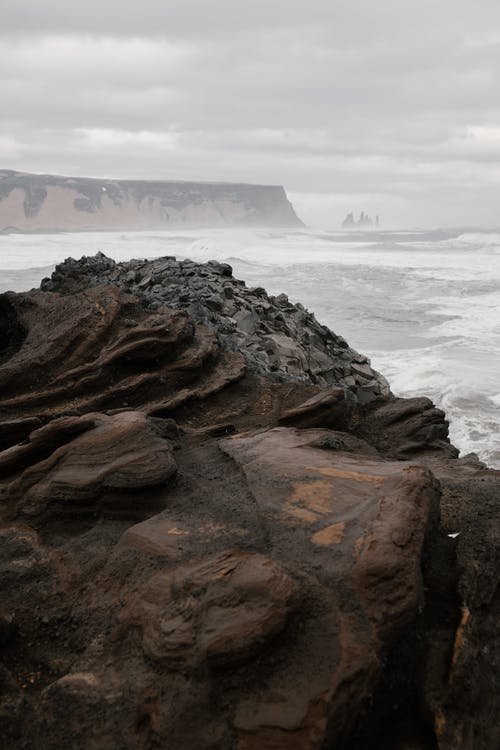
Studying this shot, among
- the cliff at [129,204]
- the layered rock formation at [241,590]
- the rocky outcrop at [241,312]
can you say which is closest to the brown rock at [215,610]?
the layered rock formation at [241,590]

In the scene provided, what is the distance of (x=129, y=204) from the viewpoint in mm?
107438

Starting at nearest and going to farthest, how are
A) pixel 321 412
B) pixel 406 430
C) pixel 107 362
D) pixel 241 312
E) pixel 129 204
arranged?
1. pixel 321 412
2. pixel 406 430
3. pixel 107 362
4. pixel 241 312
5. pixel 129 204

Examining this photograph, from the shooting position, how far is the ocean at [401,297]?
1634cm

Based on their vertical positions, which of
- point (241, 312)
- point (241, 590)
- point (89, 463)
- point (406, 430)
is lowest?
point (406, 430)

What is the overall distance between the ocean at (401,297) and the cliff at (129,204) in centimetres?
3163

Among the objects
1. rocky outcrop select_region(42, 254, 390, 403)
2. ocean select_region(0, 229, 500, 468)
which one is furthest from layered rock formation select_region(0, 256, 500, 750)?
ocean select_region(0, 229, 500, 468)

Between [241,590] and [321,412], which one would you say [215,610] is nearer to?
[241,590]

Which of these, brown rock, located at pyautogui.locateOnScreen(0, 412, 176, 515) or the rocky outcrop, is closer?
brown rock, located at pyautogui.locateOnScreen(0, 412, 176, 515)

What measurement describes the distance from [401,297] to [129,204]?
81300mm

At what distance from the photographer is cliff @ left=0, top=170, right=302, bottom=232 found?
95.8 m

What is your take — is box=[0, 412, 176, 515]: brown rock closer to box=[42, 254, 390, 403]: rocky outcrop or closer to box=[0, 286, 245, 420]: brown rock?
box=[0, 286, 245, 420]: brown rock

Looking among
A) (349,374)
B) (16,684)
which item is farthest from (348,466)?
(349,374)

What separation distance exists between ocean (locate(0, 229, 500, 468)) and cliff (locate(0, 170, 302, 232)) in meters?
31.6

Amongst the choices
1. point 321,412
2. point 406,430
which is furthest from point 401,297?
point 321,412
